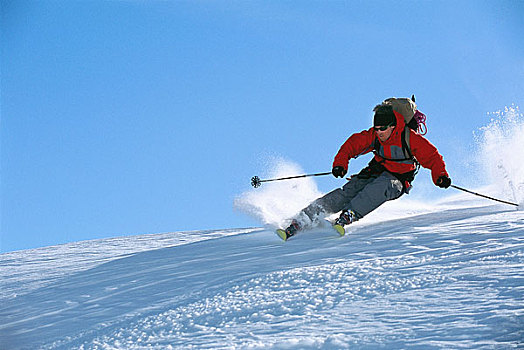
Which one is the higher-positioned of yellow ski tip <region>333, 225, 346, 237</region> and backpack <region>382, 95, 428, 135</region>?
backpack <region>382, 95, 428, 135</region>

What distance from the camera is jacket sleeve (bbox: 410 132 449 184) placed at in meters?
4.38

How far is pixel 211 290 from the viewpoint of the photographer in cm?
288

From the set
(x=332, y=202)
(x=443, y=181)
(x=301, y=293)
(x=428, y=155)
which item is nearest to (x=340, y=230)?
(x=332, y=202)

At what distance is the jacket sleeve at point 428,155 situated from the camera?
4.38 m

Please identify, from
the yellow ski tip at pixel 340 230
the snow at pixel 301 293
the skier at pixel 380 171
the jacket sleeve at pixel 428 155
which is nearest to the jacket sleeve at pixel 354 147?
the skier at pixel 380 171

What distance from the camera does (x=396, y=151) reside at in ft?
15.0

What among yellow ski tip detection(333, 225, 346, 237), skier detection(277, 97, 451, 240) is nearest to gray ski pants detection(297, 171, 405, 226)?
skier detection(277, 97, 451, 240)

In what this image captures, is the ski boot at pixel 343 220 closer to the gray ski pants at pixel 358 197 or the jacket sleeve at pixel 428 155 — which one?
the gray ski pants at pixel 358 197

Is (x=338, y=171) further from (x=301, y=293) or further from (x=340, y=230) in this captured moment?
(x=301, y=293)

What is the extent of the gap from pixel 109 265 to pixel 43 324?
4.68 feet

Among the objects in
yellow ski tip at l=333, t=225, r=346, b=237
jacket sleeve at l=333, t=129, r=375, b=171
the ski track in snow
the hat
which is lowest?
the ski track in snow

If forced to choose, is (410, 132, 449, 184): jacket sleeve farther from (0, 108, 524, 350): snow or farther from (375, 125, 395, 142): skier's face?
(0, 108, 524, 350): snow

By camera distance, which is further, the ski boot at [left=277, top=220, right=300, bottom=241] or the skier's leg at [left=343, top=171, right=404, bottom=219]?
the skier's leg at [left=343, top=171, right=404, bottom=219]

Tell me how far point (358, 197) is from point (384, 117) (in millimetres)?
777
